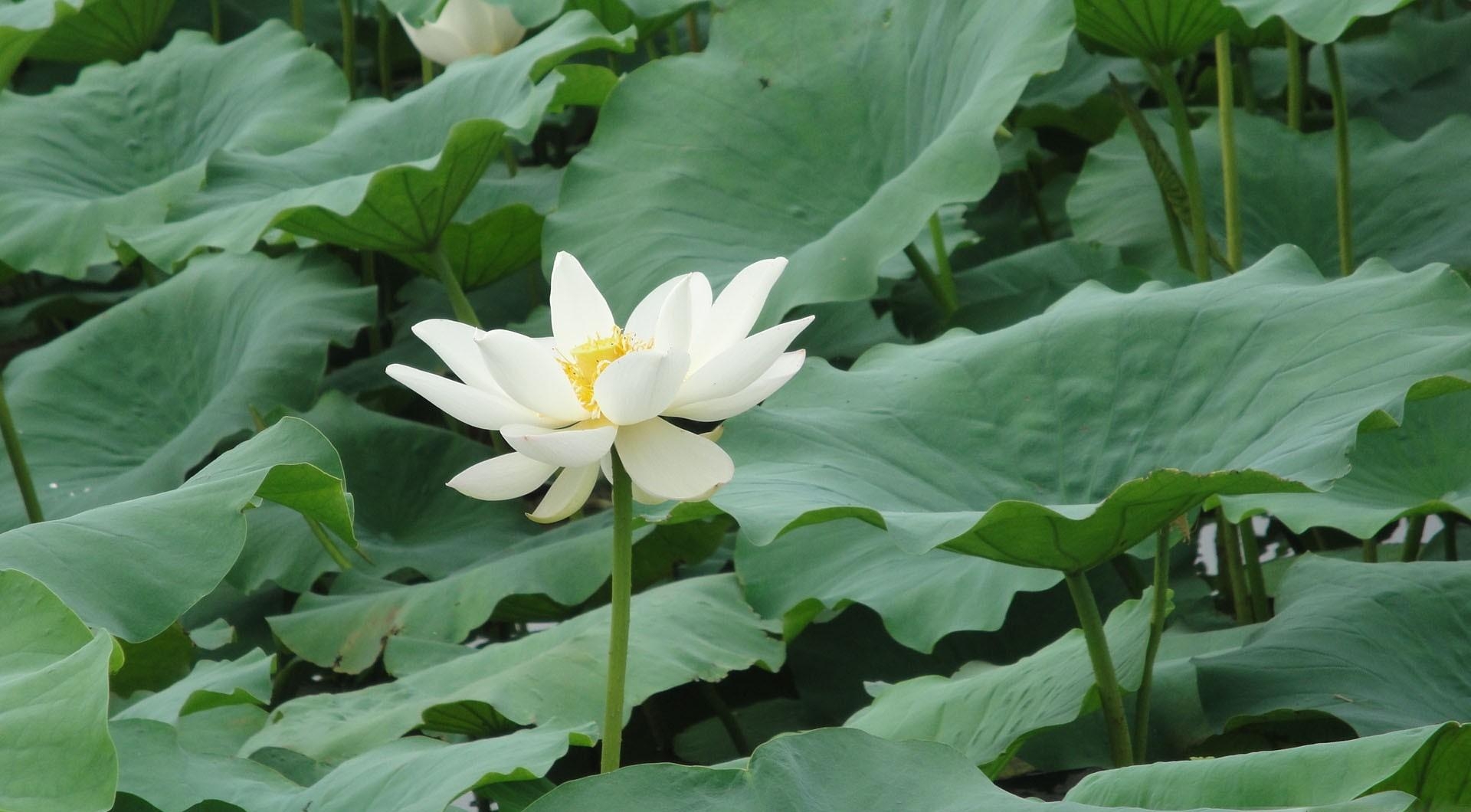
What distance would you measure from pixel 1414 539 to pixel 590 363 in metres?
1.07

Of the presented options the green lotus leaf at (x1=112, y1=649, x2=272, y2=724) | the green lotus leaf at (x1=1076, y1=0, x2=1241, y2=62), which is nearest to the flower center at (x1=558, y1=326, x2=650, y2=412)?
the green lotus leaf at (x1=112, y1=649, x2=272, y2=724)

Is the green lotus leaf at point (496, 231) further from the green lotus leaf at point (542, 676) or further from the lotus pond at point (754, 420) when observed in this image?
the green lotus leaf at point (542, 676)

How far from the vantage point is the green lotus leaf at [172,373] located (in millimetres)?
1872

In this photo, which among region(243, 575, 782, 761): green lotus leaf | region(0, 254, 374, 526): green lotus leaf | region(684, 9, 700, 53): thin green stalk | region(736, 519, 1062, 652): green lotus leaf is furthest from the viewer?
region(684, 9, 700, 53): thin green stalk

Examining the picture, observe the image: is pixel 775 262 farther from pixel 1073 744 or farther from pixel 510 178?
pixel 510 178

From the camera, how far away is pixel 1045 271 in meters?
2.04

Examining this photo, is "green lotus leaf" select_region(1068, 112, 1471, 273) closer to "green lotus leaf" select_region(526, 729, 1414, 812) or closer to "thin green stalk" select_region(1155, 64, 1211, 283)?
"thin green stalk" select_region(1155, 64, 1211, 283)

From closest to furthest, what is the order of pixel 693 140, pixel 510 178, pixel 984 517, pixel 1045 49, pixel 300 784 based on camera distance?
pixel 984 517 < pixel 300 784 < pixel 1045 49 < pixel 693 140 < pixel 510 178

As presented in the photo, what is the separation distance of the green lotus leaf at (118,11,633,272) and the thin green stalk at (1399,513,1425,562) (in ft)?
3.47

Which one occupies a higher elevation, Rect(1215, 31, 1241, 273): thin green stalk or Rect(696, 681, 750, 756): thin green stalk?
Rect(1215, 31, 1241, 273): thin green stalk

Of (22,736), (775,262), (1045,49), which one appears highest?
(1045,49)

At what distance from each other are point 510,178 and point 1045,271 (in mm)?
872

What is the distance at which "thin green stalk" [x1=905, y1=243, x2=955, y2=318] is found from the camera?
1.82 m

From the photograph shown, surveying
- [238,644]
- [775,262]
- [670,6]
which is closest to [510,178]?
[670,6]
